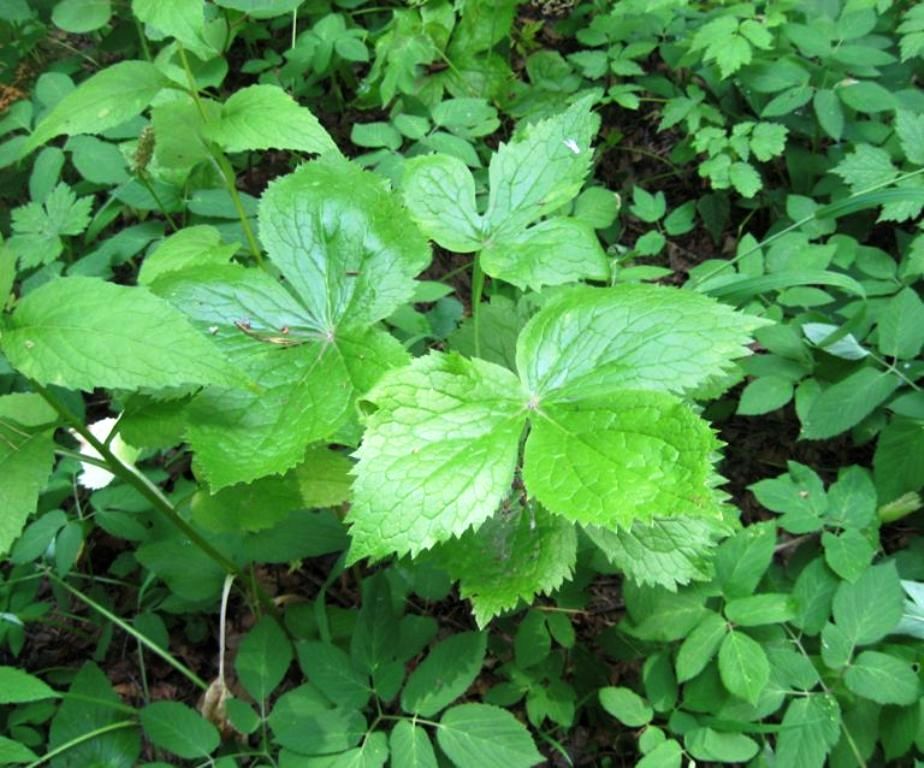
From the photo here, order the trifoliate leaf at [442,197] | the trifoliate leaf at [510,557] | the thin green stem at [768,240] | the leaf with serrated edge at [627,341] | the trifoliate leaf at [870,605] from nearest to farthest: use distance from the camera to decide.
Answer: the leaf with serrated edge at [627,341]
the trifoliate leaf at [510,557]
the trifoliate leaf at [442,197]
the trifoliate leaf at [870,605]
the thin green stem at [768,240]

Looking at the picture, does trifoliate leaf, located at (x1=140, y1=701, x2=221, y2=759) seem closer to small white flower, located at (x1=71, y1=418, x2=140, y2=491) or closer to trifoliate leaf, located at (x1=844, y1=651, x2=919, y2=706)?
small white flower, located at (x1=71, y1=418, x2=140, y2=491)

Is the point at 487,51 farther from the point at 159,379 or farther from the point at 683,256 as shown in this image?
the point at 159,379

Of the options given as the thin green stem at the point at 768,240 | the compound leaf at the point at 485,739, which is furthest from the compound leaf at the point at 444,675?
the thin green stem at the point at 768,240

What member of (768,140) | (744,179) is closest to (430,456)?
(744,179)

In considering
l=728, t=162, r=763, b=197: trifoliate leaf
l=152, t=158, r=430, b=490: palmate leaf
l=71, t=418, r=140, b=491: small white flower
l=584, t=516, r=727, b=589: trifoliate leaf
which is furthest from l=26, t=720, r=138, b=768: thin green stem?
l=728, t=162, r=763, b=197: trifoliate leaf

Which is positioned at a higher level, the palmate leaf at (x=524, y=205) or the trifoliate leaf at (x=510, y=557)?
the palmate leaf at (x=524, y=205)

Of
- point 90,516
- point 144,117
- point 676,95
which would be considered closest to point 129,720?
point 90,516

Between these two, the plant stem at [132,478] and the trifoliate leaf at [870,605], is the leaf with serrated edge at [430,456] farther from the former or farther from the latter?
the trifoliate leaf at [870,605]
